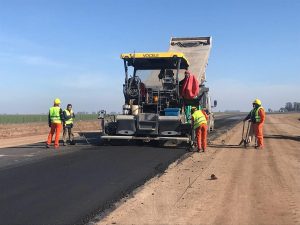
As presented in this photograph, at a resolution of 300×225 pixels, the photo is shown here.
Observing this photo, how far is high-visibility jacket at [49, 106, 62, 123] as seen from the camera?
1532cm

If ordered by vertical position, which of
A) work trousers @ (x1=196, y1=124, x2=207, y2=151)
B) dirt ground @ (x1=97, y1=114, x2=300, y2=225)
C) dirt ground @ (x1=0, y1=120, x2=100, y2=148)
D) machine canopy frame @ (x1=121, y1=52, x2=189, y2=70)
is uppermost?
machine canopy frame @ (x1=121, y1=52, x2=189, y2=70)

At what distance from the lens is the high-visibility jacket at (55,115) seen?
1532 cm

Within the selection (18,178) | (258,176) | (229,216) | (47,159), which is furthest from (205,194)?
(47,159)

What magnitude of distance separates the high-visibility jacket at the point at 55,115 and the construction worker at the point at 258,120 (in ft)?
21.2

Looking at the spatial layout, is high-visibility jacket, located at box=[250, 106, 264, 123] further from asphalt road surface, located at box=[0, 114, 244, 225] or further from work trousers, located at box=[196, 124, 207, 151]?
asphalt road surface, located at box=[0, 114, 244, 225]

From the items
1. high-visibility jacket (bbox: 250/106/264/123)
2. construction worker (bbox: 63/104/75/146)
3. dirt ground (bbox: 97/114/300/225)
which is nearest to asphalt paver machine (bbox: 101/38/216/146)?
construction worker (bbox: 63/104/75/146)

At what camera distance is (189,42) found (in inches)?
810

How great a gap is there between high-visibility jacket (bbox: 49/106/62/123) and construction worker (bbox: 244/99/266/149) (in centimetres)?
646

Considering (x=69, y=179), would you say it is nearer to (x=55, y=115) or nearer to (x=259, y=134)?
(x=55, y=115)

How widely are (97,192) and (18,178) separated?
6.92 ft

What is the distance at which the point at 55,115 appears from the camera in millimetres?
15336

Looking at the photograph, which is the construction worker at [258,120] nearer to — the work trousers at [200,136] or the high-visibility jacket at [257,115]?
the high-visibility jacket at [257,115]

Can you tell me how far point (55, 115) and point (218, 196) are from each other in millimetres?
9133

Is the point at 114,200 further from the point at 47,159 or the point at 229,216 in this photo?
the point at 47,159
